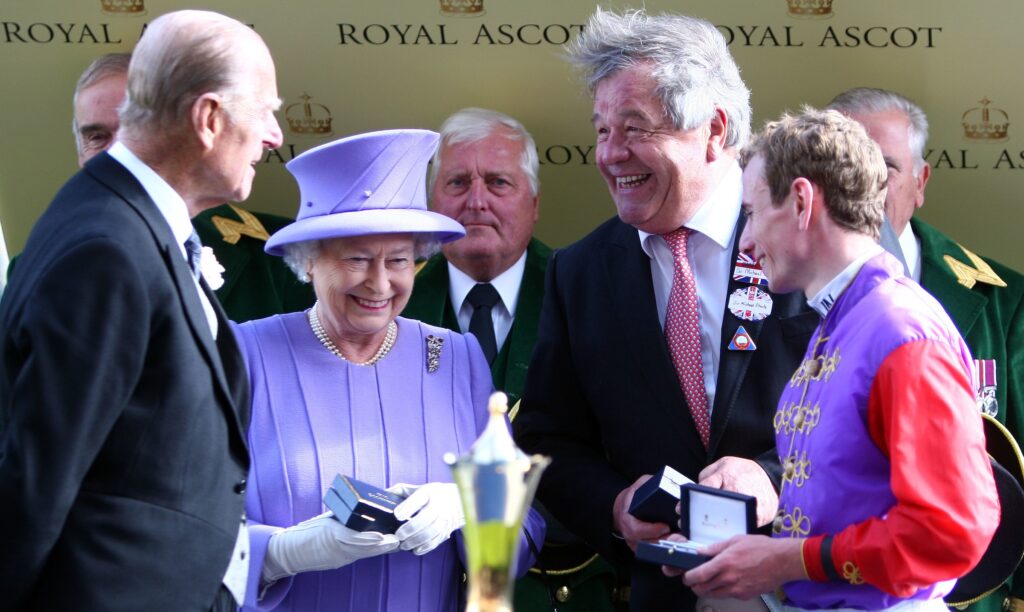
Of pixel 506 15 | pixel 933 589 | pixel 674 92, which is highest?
pixel 506 15

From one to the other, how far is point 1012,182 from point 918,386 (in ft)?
9.05

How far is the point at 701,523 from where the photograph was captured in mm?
2930

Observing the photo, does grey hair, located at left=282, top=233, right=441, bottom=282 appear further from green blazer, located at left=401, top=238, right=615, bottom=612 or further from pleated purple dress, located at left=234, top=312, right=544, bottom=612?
green blazer, located at left=401, top=238, right=615, bottom=612

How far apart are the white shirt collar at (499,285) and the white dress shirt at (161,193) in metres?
1.97

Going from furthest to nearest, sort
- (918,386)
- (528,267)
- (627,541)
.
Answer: (528,267), (627,541), (918,386)

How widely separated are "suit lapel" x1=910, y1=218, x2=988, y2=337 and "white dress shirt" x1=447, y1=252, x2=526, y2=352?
4.48ft

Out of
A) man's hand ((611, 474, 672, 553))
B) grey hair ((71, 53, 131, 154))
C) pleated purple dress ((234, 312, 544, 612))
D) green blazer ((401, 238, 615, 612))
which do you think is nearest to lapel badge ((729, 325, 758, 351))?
man's hand ((611, 474, 672, 553))

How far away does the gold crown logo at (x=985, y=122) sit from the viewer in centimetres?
488

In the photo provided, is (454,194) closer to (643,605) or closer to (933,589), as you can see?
(643,605)

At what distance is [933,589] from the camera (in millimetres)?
2701

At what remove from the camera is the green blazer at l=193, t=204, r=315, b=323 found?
182 inches

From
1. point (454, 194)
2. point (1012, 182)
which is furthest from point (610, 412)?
point (1012, 182)

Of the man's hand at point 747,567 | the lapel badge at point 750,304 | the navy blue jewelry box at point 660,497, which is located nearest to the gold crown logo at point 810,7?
the lapel badge at point 750,304

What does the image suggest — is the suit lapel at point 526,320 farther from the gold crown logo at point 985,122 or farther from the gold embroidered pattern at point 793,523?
the gold crown logo at point 985,122
